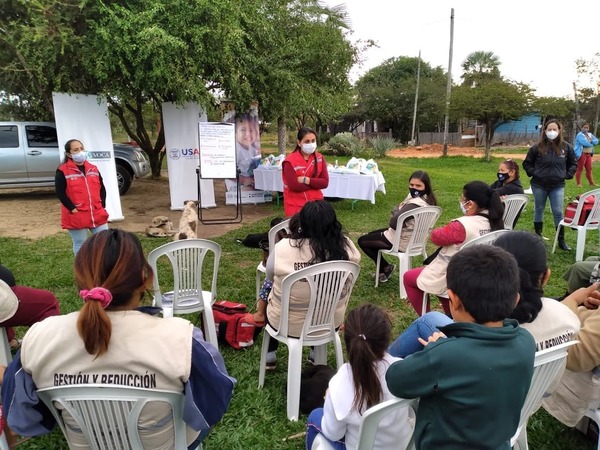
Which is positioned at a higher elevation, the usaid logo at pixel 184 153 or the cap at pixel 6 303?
the usaid logo at pixel 184 153

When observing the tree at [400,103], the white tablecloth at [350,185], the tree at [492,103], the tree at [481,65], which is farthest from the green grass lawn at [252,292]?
the tree at [481,65]

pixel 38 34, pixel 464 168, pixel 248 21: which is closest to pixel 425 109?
pixel 464 168

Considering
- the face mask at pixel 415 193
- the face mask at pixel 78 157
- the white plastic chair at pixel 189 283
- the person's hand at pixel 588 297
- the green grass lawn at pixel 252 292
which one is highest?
the face mask at pixel 78 157

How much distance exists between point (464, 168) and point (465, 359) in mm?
17255

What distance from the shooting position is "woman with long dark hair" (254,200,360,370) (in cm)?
262

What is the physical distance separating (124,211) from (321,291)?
7.33 metres

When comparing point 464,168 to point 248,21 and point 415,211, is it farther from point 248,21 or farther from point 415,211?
point 415,211

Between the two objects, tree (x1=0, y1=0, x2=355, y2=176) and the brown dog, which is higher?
tree (x1=0, y1=0, x2=355, y2=176)

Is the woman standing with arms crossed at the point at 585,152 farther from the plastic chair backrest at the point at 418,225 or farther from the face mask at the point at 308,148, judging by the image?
the face mask at the point at 308,148

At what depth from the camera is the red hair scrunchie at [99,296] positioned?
1.36 meters

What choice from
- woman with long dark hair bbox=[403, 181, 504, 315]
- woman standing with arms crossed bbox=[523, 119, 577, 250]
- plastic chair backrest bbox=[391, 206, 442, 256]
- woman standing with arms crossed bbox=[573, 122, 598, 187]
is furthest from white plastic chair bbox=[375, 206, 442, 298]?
woman standing with arms crossed bbox=[573, 122, 598, 187]

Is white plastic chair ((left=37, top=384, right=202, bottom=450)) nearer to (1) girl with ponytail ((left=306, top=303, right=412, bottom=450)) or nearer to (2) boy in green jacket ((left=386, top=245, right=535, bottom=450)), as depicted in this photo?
(1) girl with ponytail ((left=306, top=303, right=412, bottom=450))

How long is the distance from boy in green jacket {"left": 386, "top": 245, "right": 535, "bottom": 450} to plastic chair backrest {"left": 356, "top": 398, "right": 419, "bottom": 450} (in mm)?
60

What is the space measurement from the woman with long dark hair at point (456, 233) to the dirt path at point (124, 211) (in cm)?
435
